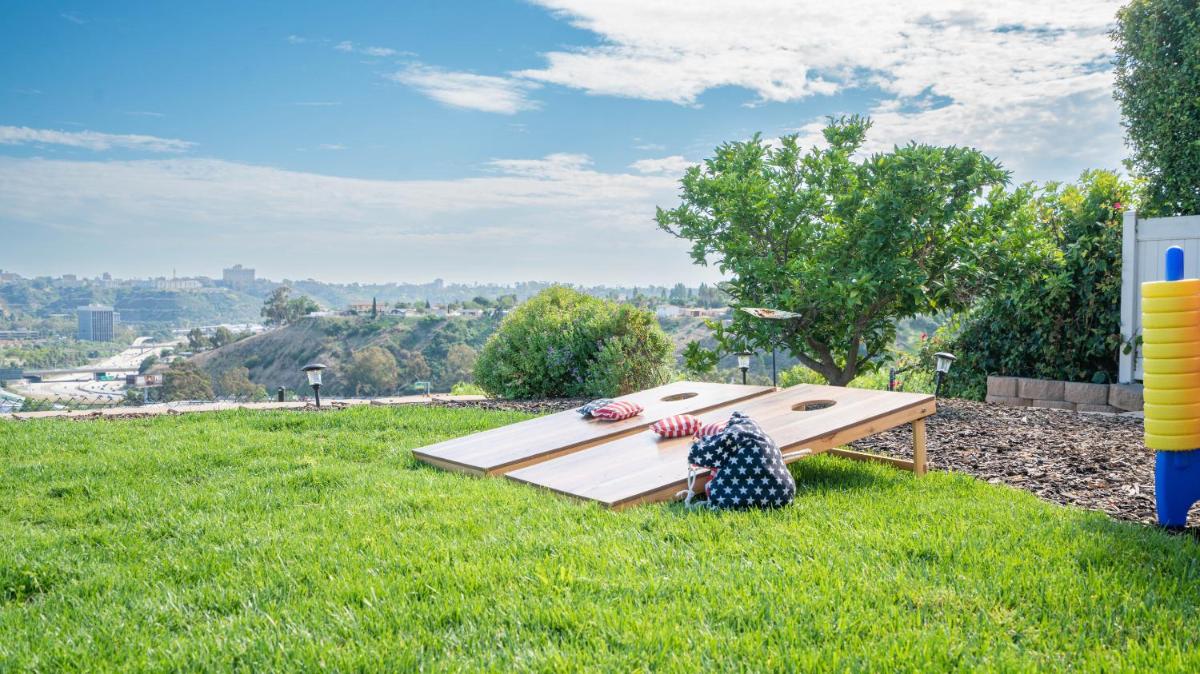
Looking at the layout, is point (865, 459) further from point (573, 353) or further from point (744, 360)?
point (573, 353)

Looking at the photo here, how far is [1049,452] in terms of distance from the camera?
501cm

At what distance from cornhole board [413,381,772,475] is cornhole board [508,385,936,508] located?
→ 0.18m

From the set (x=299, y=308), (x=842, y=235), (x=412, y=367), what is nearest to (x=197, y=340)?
(x=299, y=308)

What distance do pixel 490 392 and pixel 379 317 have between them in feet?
97.7

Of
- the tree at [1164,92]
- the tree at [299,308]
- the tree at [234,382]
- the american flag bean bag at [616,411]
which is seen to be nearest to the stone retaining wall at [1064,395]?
the tree at [1164,92]

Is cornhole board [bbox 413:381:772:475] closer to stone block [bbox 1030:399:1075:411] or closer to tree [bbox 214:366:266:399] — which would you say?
stone block [bbox 1030:399:1075:411]

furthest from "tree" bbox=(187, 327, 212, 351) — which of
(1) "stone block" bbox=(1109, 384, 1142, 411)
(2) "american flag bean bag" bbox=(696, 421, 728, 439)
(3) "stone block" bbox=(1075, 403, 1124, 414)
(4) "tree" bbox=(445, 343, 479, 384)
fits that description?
(1) "stone block" bbox=(1109, 384, 1142, 411)

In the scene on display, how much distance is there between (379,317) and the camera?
37.6 m

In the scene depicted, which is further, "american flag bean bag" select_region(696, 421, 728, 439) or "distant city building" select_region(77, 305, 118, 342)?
"distant city building" select_region(77, 305, 118, 342)

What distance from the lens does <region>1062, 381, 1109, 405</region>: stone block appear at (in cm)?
726

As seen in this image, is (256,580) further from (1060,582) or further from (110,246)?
(110,246)

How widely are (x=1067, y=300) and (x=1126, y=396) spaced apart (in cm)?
118

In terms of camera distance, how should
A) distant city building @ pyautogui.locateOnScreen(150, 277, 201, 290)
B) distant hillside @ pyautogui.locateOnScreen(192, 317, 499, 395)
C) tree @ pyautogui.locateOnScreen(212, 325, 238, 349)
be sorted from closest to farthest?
distant hillside @ pyautogui.locateOnScreen(192, 317, 499, 395)
tree @ pyautogui.locateOnScreen(212, 325, 238, 349)
distant city building @ pyautogui.locateOnScreen(150, 277, 201, 290)

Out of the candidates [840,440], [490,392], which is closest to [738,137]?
[490,392]
